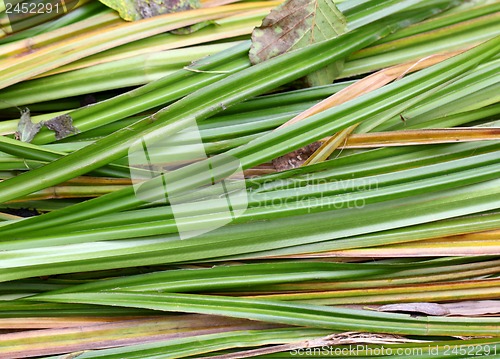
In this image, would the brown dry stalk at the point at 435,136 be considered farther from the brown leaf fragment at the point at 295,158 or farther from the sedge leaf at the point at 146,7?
the sedge leaf at the point at 146,7

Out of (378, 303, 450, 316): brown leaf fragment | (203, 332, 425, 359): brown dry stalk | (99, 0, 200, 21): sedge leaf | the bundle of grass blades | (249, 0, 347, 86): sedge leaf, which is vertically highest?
(99, 0, 200, 21): sedge leaf

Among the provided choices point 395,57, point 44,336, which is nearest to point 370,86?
point 395,57

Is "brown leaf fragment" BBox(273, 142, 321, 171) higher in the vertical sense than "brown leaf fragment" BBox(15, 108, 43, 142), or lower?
lower

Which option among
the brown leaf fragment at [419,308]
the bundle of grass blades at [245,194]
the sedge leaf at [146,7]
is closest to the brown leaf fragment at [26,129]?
the bundle of grass blades at [245,194]

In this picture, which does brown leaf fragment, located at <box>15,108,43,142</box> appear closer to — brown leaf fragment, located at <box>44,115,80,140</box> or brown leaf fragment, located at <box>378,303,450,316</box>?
brown leaf fragment, located at <box>44,115,80,140</box>

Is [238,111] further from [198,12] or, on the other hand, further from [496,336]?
[496,336]

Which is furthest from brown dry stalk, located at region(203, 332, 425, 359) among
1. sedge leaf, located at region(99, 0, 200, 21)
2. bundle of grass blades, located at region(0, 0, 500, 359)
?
sedge leaf, located at region(99, 0, 200, 21)

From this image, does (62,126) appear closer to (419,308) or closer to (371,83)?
(371,83)
